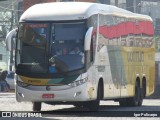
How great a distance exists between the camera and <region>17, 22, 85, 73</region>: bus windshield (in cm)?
2331

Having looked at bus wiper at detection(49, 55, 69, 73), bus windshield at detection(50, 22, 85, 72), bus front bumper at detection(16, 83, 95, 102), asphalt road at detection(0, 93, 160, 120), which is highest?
bus windshield at detection(50, 22, 85, 72)

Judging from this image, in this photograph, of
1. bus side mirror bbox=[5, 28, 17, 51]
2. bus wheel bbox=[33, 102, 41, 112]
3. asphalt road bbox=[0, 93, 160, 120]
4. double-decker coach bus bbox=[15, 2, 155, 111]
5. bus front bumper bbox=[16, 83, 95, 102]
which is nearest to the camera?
asphalt road bbox=[0, 93, 160, 120]

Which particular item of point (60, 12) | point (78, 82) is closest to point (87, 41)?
point (78, 82)

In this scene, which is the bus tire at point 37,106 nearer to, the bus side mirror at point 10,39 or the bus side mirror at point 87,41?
the bus side mirror at point 10,39

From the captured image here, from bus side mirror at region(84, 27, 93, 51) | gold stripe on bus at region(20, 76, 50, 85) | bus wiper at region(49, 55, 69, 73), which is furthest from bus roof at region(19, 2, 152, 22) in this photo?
gold stripe on bus at region(20, 76, 50, 85)

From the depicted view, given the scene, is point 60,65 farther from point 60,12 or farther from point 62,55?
point 60,12

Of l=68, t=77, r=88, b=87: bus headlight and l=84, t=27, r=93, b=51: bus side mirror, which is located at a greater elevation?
Result: l=84, t=27, r=93, b=51: bus side mirror

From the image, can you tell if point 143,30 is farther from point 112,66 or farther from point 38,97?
point 38,97

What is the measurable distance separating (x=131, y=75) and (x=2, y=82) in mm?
32219

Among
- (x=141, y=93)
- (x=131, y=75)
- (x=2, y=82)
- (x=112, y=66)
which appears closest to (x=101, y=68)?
(x=112, y=66)

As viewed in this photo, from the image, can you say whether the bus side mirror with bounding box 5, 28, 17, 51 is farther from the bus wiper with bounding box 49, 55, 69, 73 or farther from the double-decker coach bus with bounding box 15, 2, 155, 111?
the bus wiper with bounding box 49, 55, 69, 73

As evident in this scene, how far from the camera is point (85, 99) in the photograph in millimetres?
23500

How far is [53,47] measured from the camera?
23.4 metres

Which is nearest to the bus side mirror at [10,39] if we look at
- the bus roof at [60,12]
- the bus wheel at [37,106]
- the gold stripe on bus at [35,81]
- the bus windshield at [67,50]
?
the bus roof at [60,12]
